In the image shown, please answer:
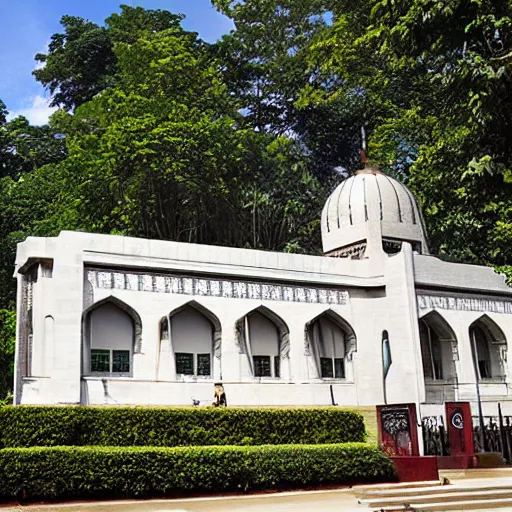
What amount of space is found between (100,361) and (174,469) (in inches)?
262

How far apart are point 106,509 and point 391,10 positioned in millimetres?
15318

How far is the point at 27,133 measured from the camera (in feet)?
172

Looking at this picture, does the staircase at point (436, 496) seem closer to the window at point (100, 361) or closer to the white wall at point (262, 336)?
the white wall at point (262, 336)

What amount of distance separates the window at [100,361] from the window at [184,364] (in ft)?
6.39

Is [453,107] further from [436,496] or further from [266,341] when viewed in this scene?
[436,496]

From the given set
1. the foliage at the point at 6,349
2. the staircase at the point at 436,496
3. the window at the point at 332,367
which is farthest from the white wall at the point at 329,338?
the foliage at the point at 6,349

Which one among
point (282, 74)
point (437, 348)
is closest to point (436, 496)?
point (437, 348)

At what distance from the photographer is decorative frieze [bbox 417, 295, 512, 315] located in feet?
78.3

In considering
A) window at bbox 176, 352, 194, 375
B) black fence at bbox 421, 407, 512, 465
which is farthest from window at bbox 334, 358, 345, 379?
window at bbox 176, 352, 194, 375

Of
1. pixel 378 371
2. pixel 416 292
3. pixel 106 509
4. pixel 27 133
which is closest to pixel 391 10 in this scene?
pixel 416 292

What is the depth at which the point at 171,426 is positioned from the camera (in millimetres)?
15742

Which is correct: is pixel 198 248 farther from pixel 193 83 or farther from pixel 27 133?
pixel 27 133

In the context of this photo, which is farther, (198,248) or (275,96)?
(275,96)

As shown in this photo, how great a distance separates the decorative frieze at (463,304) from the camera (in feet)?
78.3
